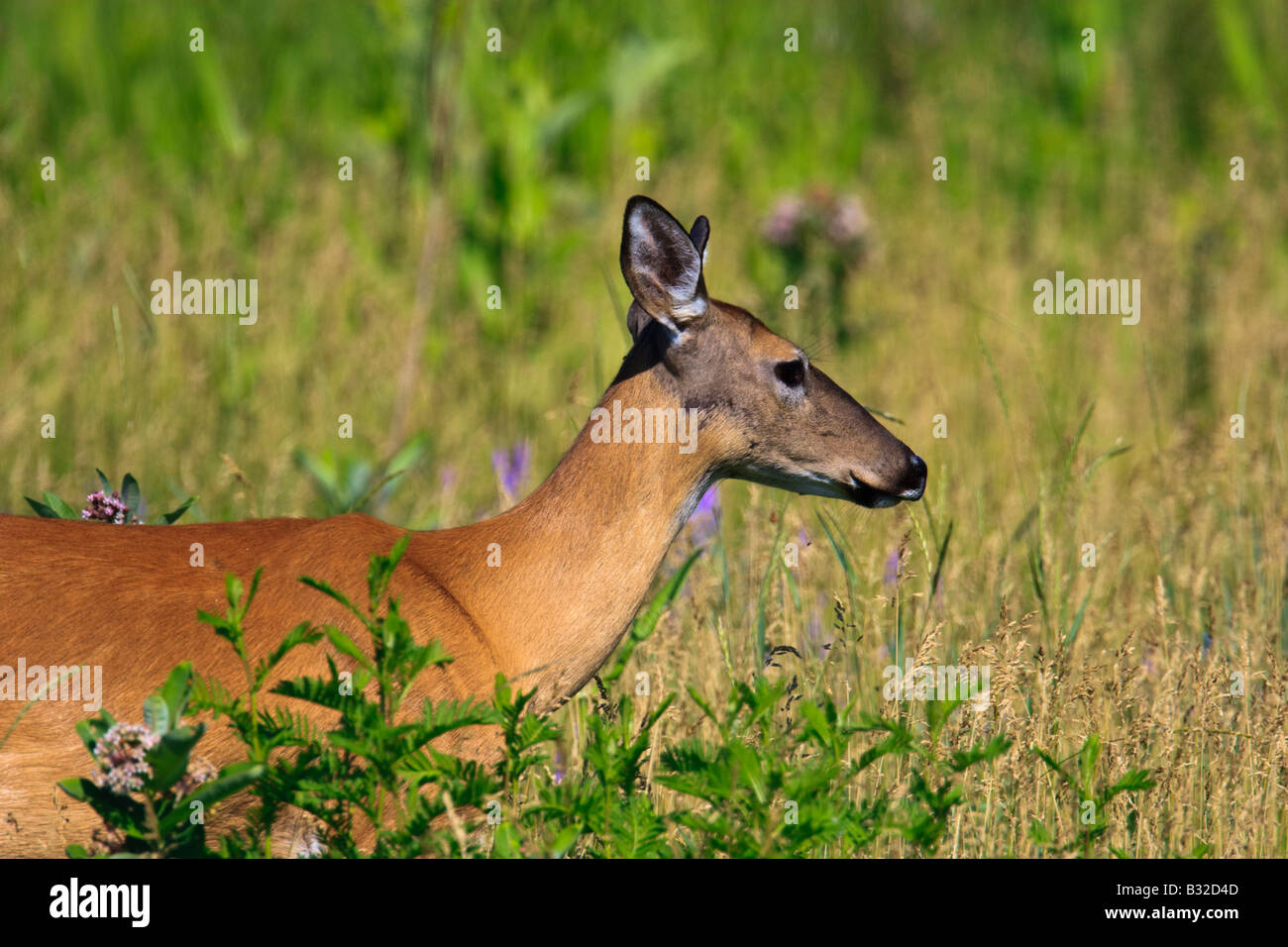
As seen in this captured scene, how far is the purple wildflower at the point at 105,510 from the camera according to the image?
15.4ft

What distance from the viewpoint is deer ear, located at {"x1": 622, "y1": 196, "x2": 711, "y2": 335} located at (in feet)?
14.2

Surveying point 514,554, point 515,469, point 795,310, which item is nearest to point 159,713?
point 514,554

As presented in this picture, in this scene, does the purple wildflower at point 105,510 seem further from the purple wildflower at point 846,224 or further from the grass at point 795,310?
the purple wildflower at point 846,224

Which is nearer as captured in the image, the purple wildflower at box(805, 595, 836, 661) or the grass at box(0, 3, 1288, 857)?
the grass at box(0, 3, 1288, 857)

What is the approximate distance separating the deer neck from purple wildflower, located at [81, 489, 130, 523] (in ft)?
3.53

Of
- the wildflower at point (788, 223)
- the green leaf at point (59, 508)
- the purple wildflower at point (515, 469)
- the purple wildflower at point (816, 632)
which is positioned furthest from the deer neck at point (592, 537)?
the wildflower at point (788, 223)

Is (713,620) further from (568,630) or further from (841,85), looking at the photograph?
(841,85)

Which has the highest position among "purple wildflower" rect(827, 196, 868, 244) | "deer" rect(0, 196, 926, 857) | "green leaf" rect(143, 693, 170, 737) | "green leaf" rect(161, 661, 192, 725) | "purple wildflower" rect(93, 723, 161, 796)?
"purple wildflower" rect(827, 196, 868, 244)

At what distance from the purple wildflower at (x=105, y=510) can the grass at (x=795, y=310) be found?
39 centimetres

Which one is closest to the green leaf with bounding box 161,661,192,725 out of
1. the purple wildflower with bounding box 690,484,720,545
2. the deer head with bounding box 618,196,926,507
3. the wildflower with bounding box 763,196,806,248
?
the deer head with bounding box 618,196,926,507

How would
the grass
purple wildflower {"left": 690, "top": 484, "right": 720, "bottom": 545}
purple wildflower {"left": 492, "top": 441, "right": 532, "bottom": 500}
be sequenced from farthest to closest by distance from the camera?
1. purple wildflower {"left": 492, "top": 441, "right": 532, "bottom": 500}
2. purple wildflower {"left": 690, "top": 484, "right": 720, "bottom": 545}
3. the grass

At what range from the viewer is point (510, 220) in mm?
8789

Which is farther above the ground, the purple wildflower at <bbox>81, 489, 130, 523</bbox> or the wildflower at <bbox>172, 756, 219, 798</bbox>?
the purple wildflower at <bbox>81, 489, 130, 523</bbox>

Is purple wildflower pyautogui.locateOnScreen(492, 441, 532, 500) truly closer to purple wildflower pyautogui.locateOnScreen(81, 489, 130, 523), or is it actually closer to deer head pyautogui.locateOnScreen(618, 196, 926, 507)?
purple wildflower pyautogui.locateOnScreen(81, 489, 130, 523)
